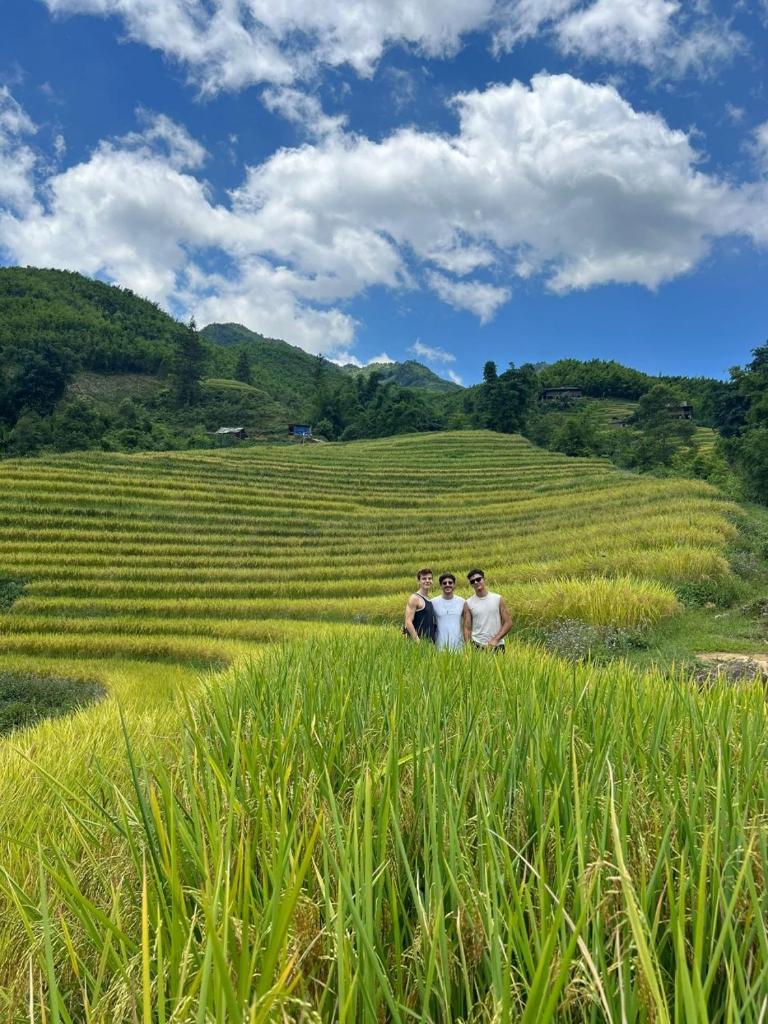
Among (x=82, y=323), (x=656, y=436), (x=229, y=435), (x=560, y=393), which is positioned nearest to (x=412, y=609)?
(x=656, y=436)

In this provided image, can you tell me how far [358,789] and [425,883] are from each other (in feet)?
0.73

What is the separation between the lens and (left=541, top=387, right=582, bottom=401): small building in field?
319 feet

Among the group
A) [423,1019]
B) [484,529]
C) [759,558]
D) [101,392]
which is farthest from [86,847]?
[101,392]

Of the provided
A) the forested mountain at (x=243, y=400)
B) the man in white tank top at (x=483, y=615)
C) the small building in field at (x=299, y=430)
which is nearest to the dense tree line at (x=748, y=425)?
the forested mountain at (x=243, y=400)

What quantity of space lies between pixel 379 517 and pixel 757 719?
26419 mm

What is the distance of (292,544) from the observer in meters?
23.9

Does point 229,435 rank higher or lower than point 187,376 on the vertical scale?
lower

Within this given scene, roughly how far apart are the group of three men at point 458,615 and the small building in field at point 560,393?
97.0m

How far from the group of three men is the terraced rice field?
3.56m

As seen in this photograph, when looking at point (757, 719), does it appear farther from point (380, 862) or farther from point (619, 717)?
→ point (380, 862)

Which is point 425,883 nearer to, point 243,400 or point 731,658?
point 731,658

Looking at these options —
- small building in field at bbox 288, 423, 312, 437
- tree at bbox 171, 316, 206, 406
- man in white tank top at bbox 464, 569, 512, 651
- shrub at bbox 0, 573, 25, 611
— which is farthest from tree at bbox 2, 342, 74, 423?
man in white tank top at bbox 464, 569, 512, 651

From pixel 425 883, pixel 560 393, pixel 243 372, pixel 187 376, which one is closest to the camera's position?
pixel 425 883

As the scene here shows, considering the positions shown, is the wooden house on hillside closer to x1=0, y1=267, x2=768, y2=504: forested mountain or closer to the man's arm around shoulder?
x1=0, y1=267, x2=768, y2=504: forested mountain
